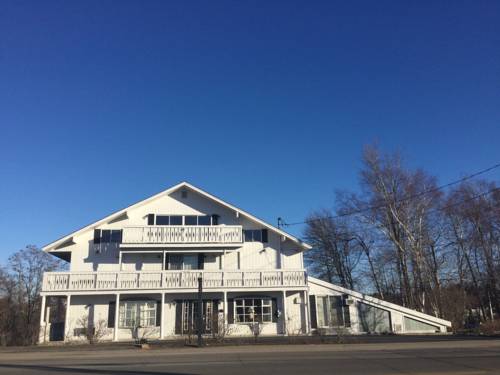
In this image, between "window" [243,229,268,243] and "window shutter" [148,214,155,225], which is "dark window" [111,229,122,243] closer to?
"window shutter" [148,214,155,225]

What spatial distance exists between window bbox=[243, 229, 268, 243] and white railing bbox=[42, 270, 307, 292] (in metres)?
2.99

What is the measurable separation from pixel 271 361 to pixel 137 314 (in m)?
14.0

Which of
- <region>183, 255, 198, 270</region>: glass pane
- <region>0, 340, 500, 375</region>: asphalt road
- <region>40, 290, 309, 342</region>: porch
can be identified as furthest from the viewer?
<region>183, 255, 198, 270</region>: glass pane

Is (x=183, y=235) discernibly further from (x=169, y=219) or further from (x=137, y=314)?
(x=137, y=314)

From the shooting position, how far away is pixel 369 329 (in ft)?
84.9

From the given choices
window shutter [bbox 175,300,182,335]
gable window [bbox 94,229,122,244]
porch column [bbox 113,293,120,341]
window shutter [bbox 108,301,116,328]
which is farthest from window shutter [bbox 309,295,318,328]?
gable window [bbox 94,229,122,244]

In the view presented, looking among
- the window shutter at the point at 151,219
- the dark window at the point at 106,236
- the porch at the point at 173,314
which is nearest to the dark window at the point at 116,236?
the dark window at the point at 106,236

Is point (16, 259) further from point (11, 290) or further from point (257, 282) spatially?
point (257, 282)

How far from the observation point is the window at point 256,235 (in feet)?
90.2

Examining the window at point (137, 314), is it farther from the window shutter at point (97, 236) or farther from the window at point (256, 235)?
the window at point (256, 235)

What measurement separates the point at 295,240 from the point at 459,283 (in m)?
18.3

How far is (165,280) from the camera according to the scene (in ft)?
79.3

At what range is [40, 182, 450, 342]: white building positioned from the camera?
23.9m

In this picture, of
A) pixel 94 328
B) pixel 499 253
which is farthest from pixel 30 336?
pixel 499 253
